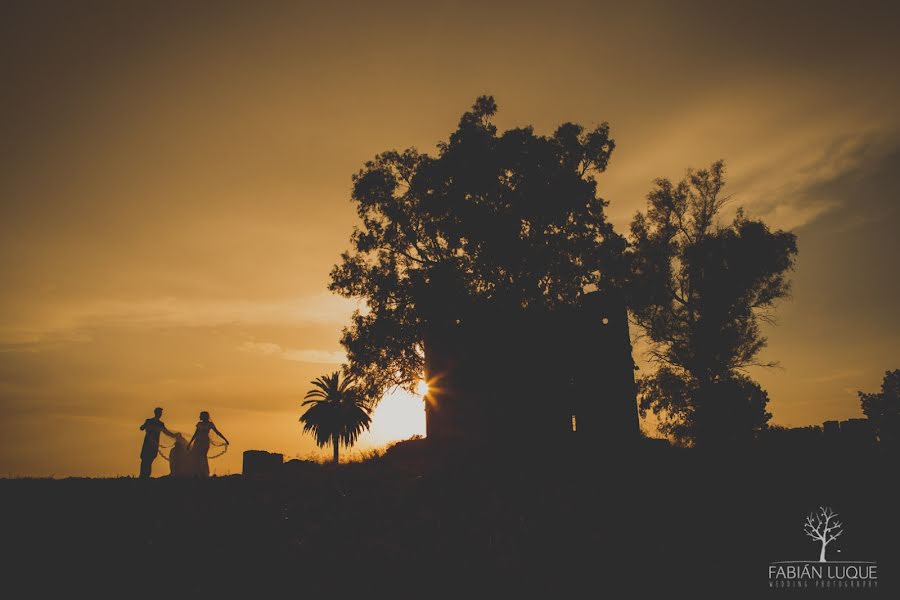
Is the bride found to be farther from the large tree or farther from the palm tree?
the palm tree

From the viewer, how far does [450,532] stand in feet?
30.3

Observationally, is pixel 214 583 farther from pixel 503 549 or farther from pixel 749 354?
pixel 749 354

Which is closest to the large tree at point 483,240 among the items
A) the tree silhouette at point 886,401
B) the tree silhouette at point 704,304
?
the tree silhouette at point 704,304

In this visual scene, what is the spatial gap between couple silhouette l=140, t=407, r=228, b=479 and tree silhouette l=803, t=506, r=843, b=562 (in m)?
14.5

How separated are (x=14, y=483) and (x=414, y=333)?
14334mm

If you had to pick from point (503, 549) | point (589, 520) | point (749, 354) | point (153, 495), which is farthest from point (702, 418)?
point (153, 495)

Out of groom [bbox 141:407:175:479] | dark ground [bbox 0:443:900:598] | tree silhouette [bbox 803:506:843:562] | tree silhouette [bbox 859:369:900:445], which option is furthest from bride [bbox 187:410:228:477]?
tree silhouette [bbox 859:369:900:445]

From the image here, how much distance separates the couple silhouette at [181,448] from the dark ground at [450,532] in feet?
8.86

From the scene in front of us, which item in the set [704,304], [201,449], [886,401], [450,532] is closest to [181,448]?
[201,449]

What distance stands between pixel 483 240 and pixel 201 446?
13.6 metres

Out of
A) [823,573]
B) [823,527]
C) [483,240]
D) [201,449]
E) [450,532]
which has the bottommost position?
[823,573]

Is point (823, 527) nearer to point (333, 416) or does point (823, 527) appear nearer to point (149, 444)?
point (149, 444)

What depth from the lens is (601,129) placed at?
24578 millimetres

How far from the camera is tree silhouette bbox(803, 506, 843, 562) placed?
9242mm
